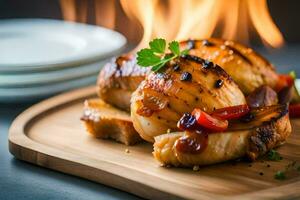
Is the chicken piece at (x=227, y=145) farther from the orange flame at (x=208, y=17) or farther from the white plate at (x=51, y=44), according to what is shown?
the orange flame at (x=208, y=17)

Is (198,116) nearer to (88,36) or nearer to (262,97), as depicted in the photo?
(262,97)

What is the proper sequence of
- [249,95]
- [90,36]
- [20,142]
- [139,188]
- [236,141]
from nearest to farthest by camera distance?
[139,188], [236,141], [20,142], [249,95], [90,36]

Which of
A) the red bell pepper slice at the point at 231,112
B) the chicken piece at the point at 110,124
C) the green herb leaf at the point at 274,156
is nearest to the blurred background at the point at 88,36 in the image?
the chicken piece at the point at 110,124

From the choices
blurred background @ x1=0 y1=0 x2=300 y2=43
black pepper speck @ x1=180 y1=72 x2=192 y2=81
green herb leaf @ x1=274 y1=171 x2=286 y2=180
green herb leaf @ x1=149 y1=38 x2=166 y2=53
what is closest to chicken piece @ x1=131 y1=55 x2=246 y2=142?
black pepper speck @ x1=180 y1=72 x2=192 y2=81

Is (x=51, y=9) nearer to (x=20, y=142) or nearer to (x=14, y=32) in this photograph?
(x=14, y=32)

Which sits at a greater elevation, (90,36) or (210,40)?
(210,40)

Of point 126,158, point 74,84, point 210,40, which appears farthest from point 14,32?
point 126,158

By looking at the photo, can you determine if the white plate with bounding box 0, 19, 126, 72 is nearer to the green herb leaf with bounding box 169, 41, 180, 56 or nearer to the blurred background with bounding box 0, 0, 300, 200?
the blurred background with bounding box 0, 0, 300, 200
